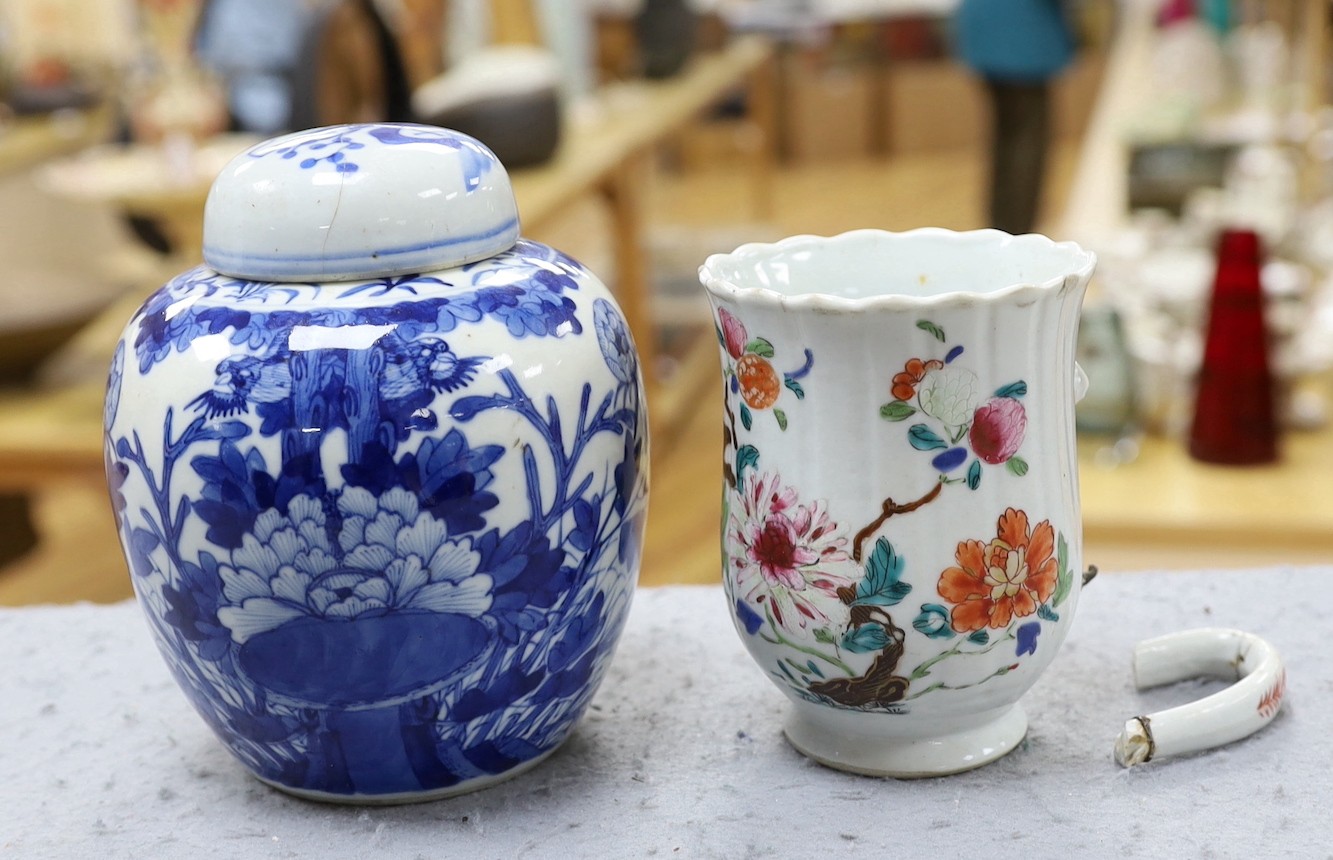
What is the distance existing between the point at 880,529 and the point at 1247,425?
2.88 feet

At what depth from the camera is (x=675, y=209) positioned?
484 cm

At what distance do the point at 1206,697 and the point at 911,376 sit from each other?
0.24 m

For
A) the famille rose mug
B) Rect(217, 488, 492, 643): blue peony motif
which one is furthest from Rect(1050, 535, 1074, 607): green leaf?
Rect(217, 488, 492, 643): blue peony motif

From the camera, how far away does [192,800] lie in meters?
0.65

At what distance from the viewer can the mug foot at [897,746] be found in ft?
2.05

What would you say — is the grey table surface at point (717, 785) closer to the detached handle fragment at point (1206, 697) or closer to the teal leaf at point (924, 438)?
the detached handle fragment at point (1206, 697)

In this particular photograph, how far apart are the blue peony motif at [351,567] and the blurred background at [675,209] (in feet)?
2.70

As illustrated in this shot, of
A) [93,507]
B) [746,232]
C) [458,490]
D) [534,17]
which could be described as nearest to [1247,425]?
[458,490]

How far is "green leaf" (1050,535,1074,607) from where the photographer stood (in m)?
0.60

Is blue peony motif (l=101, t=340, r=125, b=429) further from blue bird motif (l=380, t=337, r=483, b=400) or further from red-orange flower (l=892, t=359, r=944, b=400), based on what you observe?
red-orange flower (l=892, t=359, r=944, b=400)

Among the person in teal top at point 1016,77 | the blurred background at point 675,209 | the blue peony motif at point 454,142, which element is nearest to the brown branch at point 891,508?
the blue peony motif at point 454,142

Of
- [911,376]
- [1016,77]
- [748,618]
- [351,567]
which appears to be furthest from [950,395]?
[1016,77]

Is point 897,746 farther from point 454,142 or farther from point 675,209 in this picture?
point 675,209

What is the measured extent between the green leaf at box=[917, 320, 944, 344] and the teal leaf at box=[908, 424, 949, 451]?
0.04 m
